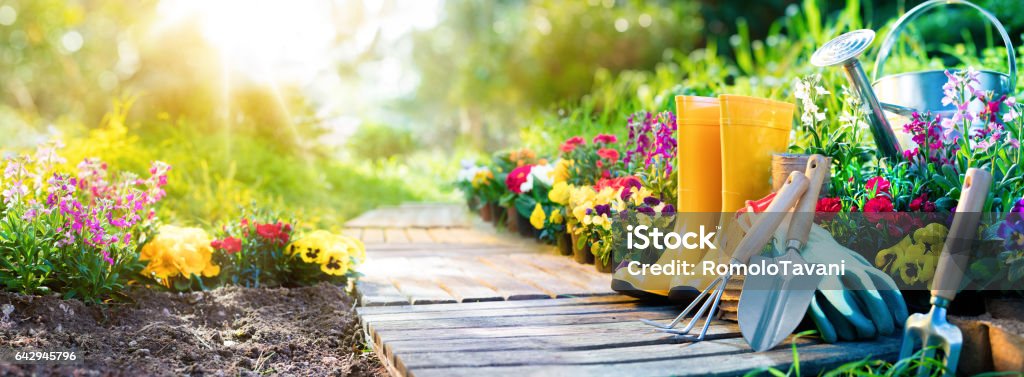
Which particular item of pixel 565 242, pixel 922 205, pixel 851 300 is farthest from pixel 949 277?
pixel 565 242

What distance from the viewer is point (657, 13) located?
10508 mm

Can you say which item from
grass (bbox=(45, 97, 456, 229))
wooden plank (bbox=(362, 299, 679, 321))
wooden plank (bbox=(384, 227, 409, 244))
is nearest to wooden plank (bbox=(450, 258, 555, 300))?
wooden plank (bbox=(362, 299, 679, 321))

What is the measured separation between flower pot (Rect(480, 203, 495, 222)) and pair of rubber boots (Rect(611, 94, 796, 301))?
85.3 inches

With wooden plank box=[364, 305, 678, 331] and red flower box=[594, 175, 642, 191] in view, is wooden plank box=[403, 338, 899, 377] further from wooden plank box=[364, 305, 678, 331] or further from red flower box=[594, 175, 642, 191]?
red flower box=[594, 175, 642, 191]

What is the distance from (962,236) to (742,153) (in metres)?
0.65

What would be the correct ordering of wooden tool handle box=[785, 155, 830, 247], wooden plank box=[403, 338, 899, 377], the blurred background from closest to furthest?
wooden plank box=[403, 338, 899, 377] < wooden tool handle box=[785, 155, 830, 247] < the blurred background

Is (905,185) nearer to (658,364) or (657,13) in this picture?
(658,364)

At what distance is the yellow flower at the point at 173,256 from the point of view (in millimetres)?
2531

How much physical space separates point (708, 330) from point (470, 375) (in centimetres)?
72

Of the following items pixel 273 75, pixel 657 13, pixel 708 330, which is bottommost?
pixel 708 330

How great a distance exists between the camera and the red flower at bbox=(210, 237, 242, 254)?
8.61ft

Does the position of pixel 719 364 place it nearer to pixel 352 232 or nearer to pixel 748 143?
pixel 748 143

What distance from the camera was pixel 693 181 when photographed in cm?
242

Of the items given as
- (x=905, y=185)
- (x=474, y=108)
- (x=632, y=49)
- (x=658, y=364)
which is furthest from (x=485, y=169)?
(x=474, y=108)
